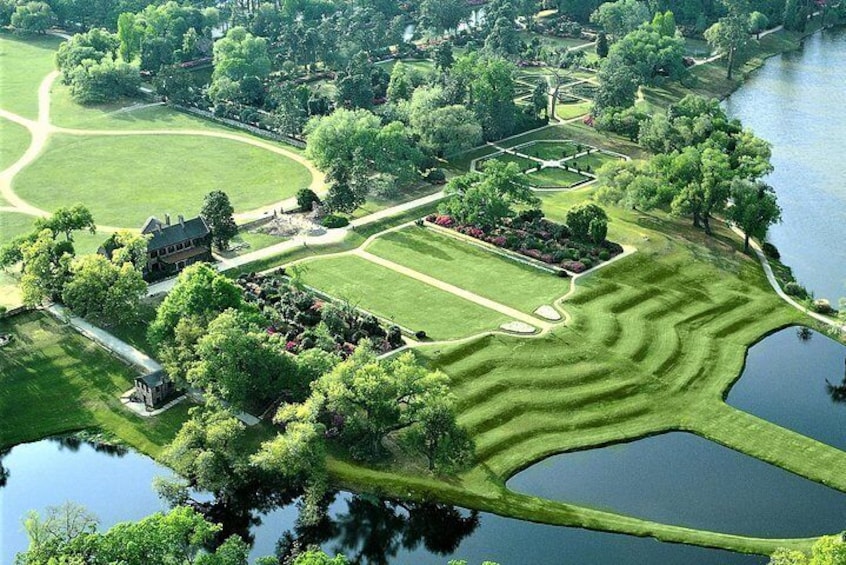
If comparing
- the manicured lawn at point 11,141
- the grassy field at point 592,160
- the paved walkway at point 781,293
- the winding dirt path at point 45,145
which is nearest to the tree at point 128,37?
the winding dirt path at point 45,145

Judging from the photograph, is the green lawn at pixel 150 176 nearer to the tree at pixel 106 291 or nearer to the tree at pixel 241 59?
the tree at pixel 241 59

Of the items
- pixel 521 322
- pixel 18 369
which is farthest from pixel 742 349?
pixel 18 369

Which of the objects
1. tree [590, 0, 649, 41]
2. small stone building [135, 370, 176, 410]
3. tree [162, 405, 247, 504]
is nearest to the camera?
tree [162, 405, 247, 504]

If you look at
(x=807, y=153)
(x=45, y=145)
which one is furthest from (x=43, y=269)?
(x=807, y=153)

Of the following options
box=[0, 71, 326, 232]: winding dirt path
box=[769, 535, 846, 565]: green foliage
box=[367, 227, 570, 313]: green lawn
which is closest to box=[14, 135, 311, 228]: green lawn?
box=[0, 71, 326, 232]: winding dirt path

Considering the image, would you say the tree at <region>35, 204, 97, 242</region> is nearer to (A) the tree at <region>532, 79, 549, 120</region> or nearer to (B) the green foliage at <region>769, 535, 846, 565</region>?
(A) the tree at <region>532, 79, 549, 120</region>
